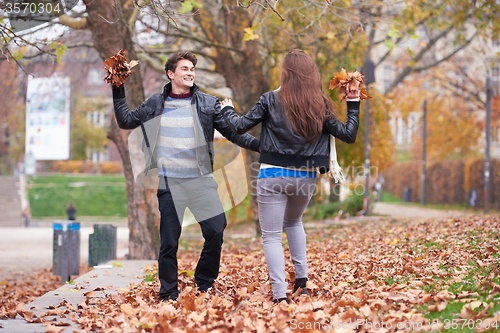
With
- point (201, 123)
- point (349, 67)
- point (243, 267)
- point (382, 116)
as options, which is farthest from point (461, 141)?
point (201, 123)

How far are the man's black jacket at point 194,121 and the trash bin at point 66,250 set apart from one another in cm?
417

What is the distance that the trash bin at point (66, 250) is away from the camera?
8086 millimetres

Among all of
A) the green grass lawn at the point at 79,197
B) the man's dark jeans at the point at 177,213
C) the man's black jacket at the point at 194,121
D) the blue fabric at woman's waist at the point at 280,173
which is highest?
the man's black jacket at the point at 194,121

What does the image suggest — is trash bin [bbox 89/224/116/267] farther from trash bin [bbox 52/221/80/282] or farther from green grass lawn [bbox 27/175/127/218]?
green grass lawn [bbox 27/175/127/218]

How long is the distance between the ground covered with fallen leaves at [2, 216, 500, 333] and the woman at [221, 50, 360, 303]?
48 cm

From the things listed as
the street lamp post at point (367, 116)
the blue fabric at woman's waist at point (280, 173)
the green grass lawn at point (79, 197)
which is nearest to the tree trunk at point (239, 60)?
the street lamp post at point (367, 116)

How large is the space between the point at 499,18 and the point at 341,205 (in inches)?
297

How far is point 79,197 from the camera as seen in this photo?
36.9 meters

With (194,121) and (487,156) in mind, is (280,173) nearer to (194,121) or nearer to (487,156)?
(194,121)

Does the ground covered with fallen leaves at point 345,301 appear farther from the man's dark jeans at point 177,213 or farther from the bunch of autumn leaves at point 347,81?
the bunch of autumn leaves at point 347,81

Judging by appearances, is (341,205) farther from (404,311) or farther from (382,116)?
(404,311)

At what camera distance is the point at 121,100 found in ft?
14.8

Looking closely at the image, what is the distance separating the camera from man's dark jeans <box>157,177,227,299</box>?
4.41m

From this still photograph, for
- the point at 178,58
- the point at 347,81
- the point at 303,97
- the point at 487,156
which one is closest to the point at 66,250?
the point at 178,58
